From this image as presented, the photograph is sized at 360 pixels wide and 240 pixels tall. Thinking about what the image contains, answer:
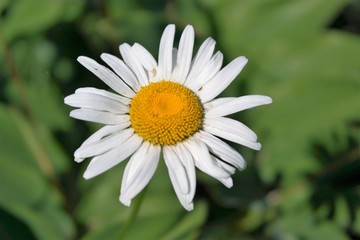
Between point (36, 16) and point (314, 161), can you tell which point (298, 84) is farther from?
point (36, 16)

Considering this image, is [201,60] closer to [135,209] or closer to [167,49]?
[167,49]

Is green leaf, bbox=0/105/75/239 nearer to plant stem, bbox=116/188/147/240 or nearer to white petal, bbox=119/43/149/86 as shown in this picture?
plant stem, bbox=116/188/147/240

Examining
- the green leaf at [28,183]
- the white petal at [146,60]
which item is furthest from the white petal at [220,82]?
the green leaf at [28,183]

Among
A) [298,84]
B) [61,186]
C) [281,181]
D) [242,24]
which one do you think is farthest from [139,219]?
[242,24]

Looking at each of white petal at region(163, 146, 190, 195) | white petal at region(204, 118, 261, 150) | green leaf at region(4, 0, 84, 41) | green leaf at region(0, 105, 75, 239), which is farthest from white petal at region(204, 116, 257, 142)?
green leaf at region(4, 0, 84, 41)

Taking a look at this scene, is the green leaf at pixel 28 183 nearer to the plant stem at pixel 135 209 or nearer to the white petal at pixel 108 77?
the plant stem at pixel 135 209

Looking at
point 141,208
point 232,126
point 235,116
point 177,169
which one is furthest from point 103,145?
point 235,116
